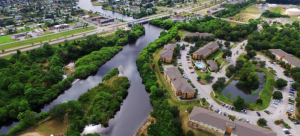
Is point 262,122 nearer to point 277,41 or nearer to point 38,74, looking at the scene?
point 277,41

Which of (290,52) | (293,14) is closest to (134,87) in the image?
(290,52)

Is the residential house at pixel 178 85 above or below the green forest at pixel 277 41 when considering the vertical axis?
below

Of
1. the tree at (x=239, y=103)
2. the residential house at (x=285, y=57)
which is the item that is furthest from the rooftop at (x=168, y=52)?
the residential house at (x=285, y=57)

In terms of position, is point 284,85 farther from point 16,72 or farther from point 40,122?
point 16,72

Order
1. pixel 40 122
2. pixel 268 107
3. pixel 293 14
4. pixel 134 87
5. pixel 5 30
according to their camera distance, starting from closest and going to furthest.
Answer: pixel 40 122 < pixel 268 107 < pixel 134 87 < pixel 5 30 < pixel 293 14

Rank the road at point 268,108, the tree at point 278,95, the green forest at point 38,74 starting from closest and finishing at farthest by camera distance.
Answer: the road at point 268,108, the green forest at point 38,74, the tree at point 278,95

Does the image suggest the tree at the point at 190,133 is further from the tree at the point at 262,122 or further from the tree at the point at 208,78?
the tree at the point at 208,78
